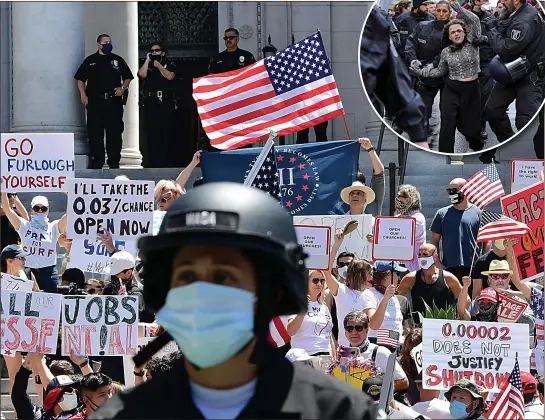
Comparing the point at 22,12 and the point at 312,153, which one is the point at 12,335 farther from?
the point at 22,12

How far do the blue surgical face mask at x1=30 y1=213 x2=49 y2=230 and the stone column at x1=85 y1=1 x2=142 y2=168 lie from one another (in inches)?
243

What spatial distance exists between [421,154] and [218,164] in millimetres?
6283

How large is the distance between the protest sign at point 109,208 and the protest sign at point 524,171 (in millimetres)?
3388

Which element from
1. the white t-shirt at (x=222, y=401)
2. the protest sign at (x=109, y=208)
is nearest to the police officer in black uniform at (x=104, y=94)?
the protest sign at (x=109, y=208)

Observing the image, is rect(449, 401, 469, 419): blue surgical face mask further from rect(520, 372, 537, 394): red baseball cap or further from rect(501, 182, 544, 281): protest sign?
rect(501, 182, 544, 281): protest sign

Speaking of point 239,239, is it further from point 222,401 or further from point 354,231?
point 354,231

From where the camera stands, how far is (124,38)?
17.2m

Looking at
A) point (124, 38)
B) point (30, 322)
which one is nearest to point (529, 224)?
point (30, 322)

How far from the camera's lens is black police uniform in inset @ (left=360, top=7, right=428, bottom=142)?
899cm

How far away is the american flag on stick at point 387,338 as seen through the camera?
9.04m

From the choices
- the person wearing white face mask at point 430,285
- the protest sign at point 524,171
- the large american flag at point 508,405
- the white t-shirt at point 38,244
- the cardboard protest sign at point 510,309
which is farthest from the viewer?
the protest sign at point 524,171

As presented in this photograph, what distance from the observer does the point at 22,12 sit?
56.0 ft

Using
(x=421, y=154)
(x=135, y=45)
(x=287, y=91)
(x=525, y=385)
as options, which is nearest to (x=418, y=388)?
(x=525, y=385)

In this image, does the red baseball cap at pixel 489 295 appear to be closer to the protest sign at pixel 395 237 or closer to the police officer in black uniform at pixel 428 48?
the protest sign at pixel 395 237
